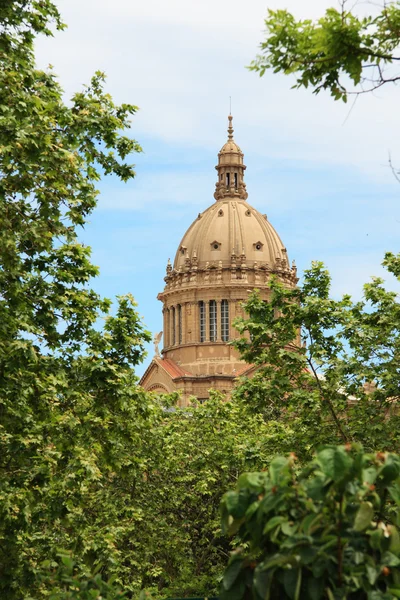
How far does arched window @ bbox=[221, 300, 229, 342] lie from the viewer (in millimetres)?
101938

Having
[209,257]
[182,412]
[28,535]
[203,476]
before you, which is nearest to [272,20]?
[28,535]

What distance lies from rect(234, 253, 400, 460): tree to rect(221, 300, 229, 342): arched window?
7122 cm

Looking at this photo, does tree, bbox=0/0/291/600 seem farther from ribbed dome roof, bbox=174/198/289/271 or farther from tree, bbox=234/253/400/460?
ribbed dome roof, bbox=174/198/289/271

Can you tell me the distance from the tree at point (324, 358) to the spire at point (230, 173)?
79337mm

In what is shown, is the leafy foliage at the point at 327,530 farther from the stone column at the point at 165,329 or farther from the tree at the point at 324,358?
the stone column at the point at 165,329

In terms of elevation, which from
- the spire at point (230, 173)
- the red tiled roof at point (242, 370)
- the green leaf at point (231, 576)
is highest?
the spire at point (230, 173)

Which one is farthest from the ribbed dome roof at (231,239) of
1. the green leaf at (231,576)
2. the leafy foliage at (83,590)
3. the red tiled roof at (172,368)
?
the green leaf at (231,576)

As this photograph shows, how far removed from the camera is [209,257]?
341 ft

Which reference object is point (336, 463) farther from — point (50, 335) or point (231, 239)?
point (231, 239)

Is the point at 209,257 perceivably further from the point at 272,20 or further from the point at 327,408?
the point at 272,20

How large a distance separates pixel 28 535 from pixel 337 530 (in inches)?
585

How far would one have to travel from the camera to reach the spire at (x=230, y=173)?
109 m

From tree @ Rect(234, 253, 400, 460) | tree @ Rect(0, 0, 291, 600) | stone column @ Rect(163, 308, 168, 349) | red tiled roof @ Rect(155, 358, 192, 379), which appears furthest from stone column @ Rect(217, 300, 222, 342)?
tree @ Rect(0, 0, 291, 600)

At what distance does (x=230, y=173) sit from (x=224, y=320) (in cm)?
1726
